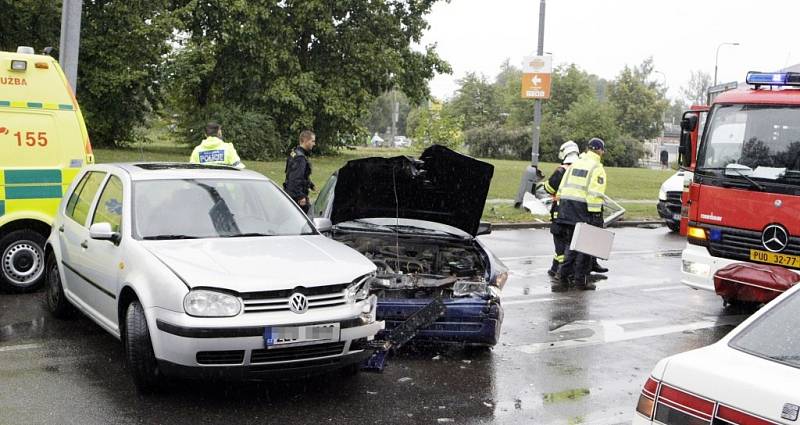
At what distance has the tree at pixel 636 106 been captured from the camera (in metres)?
81.5

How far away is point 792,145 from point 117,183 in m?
6.45

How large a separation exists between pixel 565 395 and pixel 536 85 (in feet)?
47.9

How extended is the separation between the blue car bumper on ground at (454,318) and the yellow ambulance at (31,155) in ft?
13.7

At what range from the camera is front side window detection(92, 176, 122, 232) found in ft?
20.2

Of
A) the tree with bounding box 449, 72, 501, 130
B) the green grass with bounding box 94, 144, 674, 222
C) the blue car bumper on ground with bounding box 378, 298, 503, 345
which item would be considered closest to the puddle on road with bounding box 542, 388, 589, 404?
the blue car bumper on ground with bounding box 378, 298, 503, 345

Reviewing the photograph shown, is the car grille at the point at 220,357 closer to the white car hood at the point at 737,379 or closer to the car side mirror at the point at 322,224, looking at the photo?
the car side mirror at the point at 322,224

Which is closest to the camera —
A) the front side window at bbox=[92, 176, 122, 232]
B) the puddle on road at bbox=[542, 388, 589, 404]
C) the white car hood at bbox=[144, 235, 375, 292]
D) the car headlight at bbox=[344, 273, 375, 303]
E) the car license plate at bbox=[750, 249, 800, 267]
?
the white car hood at bbox=[144, 235, 375, 292]

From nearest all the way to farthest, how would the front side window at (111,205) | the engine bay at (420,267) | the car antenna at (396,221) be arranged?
the front side window at (111,205) → the engine bay at (420,267) → the car antenna at (396,221)

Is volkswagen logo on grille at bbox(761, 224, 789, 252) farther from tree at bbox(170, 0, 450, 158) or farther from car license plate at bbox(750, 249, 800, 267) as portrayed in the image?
tree at bbox(170, 0, 450, 158)

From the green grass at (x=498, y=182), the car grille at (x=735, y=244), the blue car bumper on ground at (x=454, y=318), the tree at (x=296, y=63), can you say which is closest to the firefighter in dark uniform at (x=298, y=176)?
the blue car bumper on ground at (x=454, y=318)

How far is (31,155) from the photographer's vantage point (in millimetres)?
8398

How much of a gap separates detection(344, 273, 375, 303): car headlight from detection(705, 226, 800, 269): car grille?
4.47m

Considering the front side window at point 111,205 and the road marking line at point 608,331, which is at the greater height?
the front side window at point 111,205

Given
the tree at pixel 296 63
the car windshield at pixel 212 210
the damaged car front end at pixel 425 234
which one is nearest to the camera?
the car windshield at pixel 212 210
